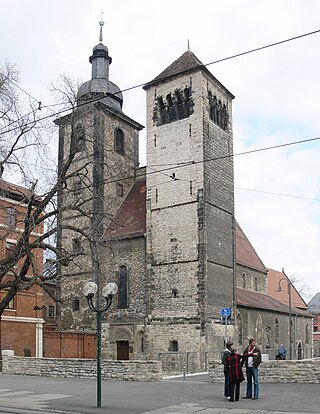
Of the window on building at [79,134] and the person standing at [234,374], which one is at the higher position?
the window on building at [79,134]

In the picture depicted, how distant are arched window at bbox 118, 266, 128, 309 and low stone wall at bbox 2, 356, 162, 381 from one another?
12.9 metres

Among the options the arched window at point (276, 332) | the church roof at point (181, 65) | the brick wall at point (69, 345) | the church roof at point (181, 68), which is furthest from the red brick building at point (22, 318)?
the arched window at point (276, 332)

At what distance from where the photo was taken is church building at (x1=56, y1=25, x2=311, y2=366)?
3634 centimetres

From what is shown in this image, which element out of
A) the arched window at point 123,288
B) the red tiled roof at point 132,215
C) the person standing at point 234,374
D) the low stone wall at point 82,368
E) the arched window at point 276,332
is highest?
the red tiled roof at point 132,215

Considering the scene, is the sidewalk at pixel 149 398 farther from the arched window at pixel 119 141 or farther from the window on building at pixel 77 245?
the arched window at pixel 119 141

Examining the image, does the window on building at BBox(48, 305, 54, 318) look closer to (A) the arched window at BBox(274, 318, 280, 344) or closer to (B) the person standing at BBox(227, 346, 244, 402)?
(A) the arched window at BBox(274, 318, 280, 344)

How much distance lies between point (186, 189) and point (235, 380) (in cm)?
2305

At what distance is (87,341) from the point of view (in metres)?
37.8

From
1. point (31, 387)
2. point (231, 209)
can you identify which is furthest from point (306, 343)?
point (31, 387)

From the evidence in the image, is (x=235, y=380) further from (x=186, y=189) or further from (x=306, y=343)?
(x=306, y=343)

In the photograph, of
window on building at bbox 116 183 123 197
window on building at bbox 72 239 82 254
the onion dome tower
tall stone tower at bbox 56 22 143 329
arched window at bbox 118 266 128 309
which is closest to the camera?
window on building at bbox 72 239 82 254

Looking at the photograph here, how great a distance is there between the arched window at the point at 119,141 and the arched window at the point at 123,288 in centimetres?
1015

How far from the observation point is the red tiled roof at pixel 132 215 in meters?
39.7

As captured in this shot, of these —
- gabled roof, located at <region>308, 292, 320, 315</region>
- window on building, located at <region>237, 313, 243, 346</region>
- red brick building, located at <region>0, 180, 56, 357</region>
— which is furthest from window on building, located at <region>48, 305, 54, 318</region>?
gabled roof, located at <region>308, 292, 320, 315</region>
